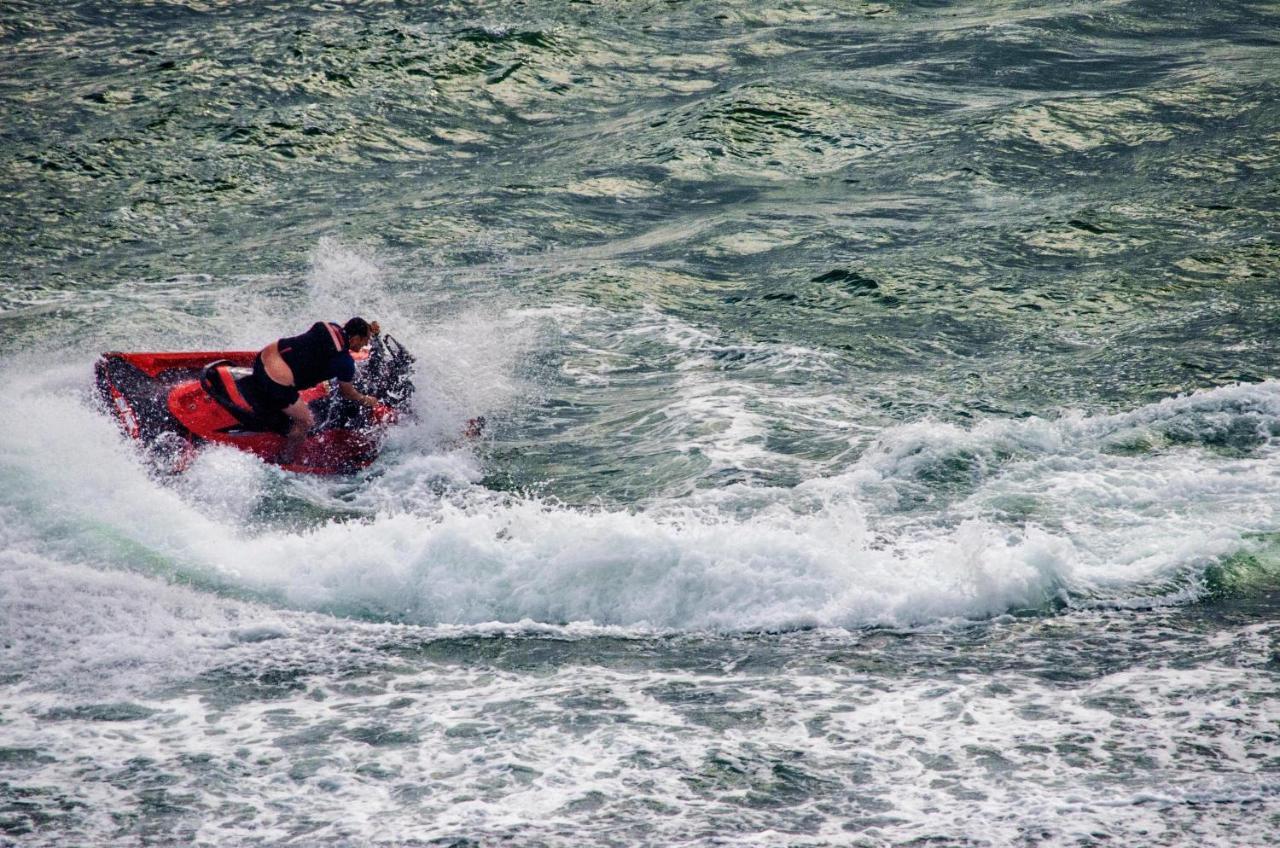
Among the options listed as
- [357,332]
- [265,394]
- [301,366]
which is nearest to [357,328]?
[357,332]

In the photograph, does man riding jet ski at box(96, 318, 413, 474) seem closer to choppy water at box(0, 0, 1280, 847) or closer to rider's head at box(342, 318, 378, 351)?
rider's head at box(342, 318, 378, 351)

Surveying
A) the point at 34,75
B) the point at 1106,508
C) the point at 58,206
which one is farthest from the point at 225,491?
the point at 34,75

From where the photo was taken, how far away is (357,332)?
10242 millimetres

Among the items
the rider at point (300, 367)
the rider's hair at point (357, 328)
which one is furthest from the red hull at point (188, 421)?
the rider's hair at point (357, 328)

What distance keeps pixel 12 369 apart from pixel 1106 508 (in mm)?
9590

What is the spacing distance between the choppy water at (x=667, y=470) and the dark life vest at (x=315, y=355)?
870 millimetres

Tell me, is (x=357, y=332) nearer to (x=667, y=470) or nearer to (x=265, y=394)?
(x=265, y=394)

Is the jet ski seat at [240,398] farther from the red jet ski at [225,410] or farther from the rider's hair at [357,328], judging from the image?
the rider's hair at [357,328]

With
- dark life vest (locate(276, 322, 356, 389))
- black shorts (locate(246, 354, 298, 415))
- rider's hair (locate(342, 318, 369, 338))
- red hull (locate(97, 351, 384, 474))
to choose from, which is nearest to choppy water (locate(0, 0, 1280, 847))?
red hull (locate(97, 351, 384, 474))

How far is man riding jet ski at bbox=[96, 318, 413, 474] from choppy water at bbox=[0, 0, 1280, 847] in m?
0.29

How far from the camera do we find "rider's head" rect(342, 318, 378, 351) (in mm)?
10211

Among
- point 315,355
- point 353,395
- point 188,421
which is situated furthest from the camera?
point 353,395

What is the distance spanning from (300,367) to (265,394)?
336 mm

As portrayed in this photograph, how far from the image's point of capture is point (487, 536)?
348 inches
